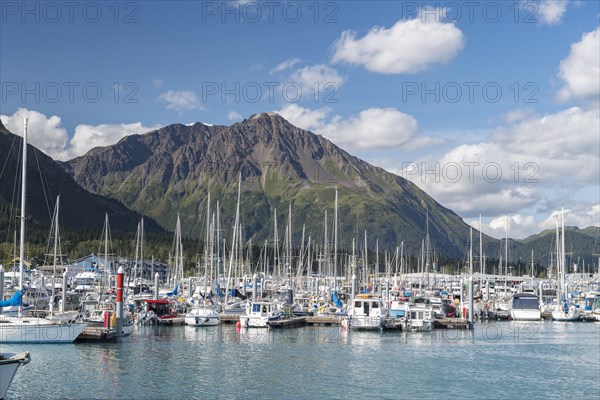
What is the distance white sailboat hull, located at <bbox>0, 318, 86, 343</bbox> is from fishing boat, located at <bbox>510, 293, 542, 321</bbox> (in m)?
75.2

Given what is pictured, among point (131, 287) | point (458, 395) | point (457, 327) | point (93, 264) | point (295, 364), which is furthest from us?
point (93, 264)

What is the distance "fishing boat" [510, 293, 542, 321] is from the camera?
117125 millimetres

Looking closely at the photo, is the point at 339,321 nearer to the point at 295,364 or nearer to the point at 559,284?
the point at 295,364

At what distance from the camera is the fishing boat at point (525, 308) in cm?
11712

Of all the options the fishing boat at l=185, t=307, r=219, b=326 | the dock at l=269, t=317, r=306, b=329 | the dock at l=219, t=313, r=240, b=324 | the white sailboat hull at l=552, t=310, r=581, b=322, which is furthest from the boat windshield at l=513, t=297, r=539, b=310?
the fishing boat at l=185, t=307, r=219, b=326

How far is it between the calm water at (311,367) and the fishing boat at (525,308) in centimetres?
3006

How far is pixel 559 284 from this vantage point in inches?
5546

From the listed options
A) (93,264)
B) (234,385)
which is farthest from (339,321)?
(93,264)

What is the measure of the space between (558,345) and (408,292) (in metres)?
72.9

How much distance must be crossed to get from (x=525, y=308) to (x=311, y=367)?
68.8 metres

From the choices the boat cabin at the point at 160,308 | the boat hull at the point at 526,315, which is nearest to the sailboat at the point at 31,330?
the boat cabin at the point at 160,308

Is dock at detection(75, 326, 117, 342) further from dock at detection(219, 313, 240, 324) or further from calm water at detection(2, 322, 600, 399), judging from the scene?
dock at detection(219, 313, 240, 324)

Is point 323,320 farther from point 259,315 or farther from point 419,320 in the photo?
point 419,320

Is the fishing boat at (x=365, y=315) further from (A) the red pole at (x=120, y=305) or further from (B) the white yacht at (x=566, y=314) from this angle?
(B) the white yacht at (x=566, y=314)
